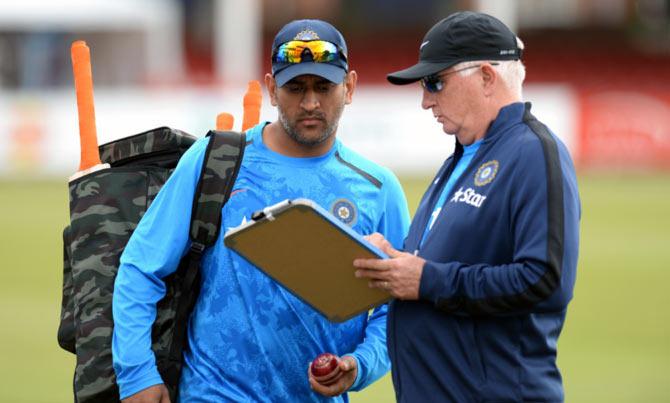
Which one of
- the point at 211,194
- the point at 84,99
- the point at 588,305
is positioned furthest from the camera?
the point at 588,305

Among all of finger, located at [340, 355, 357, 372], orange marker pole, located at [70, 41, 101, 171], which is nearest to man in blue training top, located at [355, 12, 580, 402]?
finger, located at [340, 355, 357, 372]

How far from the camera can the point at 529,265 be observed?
347cm

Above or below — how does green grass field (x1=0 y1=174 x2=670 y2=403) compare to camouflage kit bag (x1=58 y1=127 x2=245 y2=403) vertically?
below

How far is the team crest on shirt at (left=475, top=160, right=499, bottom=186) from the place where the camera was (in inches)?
144

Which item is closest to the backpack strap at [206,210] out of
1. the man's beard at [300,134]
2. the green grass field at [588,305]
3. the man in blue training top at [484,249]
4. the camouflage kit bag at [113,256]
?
the camouflage kit bag at [113,256]

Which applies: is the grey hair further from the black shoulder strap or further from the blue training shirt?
the black shoulder strap

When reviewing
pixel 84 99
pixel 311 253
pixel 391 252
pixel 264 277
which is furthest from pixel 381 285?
pixel 84 99

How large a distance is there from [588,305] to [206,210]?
29.0ft

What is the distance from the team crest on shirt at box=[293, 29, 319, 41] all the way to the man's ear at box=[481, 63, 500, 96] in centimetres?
75

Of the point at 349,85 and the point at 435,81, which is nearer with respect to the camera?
the point at 435,81

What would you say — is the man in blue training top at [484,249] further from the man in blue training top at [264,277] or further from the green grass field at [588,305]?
the green grass field at [588,305]

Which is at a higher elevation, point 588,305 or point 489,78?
point 489,78

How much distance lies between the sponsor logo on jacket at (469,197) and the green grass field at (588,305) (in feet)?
16.0

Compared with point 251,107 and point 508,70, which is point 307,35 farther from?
point 508,70
